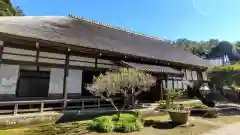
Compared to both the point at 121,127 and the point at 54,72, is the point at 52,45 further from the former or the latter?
the point at 121,127

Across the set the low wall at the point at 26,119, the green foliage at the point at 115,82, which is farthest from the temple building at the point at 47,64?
the green foliage at the point at 115,82

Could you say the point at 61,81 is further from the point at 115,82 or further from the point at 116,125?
the point at 116,125

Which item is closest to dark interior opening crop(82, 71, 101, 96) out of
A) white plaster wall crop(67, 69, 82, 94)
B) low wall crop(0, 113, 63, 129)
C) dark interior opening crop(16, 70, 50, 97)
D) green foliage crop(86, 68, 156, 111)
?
white plaster wall crop(67, 69, 82, 94)

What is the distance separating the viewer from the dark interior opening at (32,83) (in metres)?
9.57

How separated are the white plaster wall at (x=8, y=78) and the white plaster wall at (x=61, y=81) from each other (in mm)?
1775

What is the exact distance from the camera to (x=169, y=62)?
14.7 m

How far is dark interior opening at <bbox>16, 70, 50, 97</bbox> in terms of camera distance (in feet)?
31.4

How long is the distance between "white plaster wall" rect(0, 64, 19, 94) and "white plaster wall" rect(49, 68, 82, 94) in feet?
5.82

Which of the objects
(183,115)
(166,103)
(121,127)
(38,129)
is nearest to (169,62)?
(166,103)

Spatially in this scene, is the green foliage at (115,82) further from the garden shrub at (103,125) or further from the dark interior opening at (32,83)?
the dark interior opening at (32,83)

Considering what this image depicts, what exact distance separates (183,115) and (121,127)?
3.15m

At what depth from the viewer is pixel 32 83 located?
10.7 m

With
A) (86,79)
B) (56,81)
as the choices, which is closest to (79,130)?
(56,81)

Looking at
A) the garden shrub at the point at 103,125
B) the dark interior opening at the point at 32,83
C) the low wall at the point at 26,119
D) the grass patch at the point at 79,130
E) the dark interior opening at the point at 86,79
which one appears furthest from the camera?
the dark interior opening at the point at 86,79
